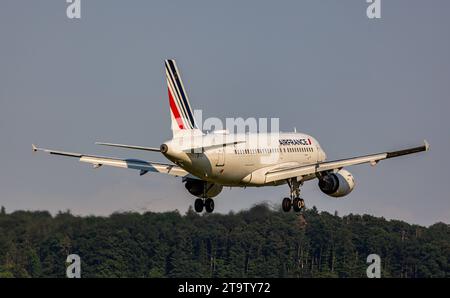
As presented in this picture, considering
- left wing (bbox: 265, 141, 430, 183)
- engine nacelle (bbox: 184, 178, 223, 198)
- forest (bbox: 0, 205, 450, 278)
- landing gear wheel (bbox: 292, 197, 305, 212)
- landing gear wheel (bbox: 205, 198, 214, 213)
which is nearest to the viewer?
left wing (bbox: 265, 141, 430, 183)

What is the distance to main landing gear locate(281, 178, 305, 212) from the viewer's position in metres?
132

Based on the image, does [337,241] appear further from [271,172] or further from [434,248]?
[271,172]

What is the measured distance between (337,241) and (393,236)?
22.2ft

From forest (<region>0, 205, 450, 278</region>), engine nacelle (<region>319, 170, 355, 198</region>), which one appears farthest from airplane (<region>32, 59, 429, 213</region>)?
forest (<region>0, 205, 450, 278</region>)

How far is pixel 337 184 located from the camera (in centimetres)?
13275

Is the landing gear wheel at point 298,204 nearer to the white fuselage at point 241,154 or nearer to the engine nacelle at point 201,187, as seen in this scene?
the white fuselage at point 241,154

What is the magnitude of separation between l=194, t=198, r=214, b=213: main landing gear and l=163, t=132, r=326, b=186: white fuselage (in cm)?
380

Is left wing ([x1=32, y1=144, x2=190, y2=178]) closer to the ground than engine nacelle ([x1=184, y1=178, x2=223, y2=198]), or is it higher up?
higher up

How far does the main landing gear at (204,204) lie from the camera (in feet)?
437

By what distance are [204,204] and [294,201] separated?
698 cm

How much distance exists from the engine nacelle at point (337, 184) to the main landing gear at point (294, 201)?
2.08 m

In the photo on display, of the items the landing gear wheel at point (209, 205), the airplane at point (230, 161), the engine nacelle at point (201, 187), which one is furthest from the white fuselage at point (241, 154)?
the landing gear wheel at point (209, 205)

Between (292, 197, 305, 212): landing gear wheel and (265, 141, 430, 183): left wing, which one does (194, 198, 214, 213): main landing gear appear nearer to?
(265, 141, 430, 183): left wing
